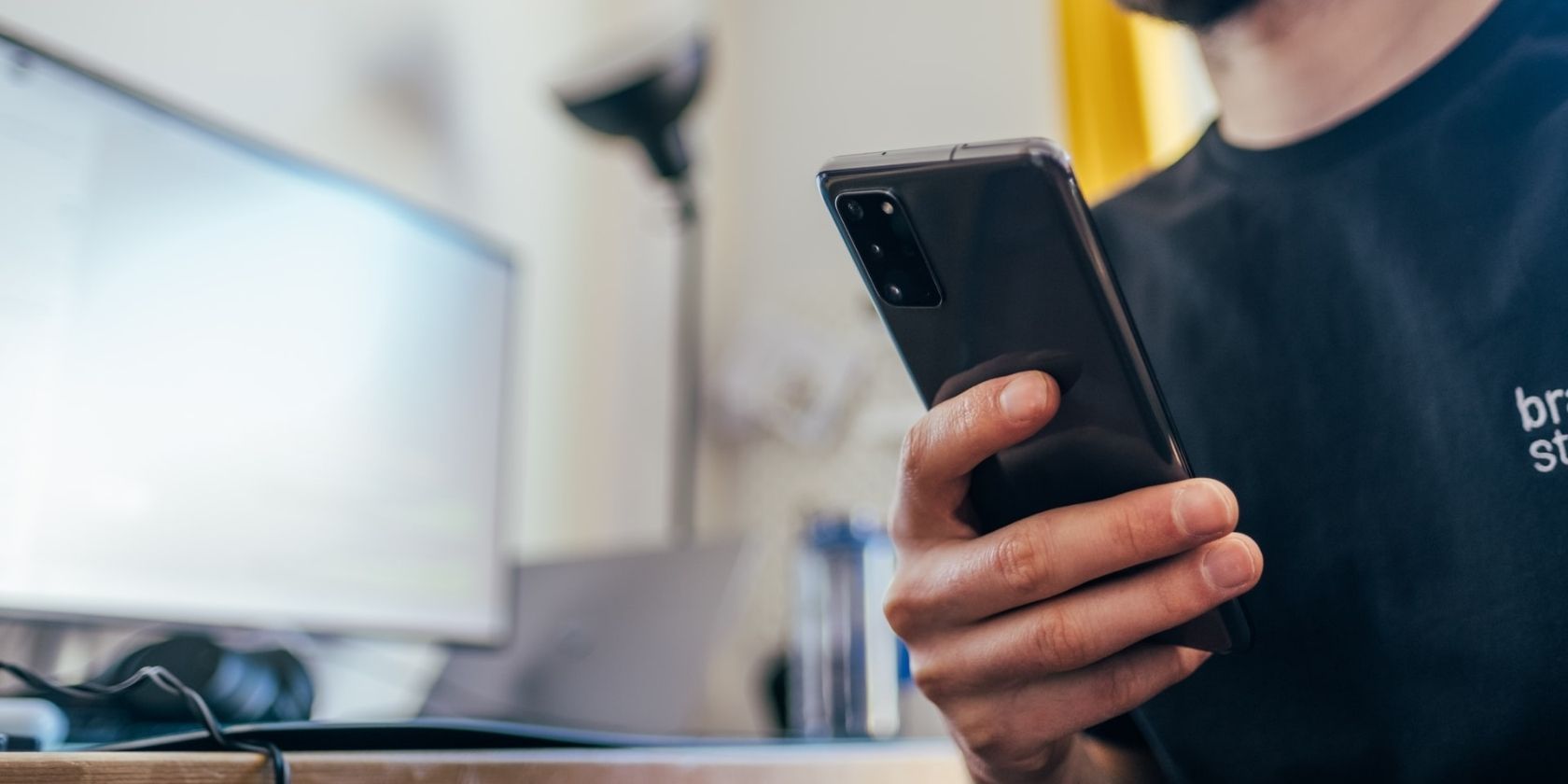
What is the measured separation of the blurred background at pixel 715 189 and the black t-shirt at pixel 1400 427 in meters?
0.59

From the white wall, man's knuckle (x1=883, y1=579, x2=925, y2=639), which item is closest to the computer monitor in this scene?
the white wall

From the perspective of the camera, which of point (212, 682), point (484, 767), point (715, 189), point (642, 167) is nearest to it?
point (484, 767)

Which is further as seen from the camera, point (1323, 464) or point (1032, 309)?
point (1323, 464)

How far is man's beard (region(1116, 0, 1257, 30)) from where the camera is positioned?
0.71 meters

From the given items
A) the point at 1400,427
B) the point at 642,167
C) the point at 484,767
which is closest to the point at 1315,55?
the point at 1400,427

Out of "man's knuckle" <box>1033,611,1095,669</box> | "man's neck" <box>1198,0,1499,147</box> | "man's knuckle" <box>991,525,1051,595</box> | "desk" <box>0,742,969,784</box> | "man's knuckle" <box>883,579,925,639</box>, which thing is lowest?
"desk" <box>0,742,969,784</box>

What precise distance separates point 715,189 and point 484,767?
58.8 inches

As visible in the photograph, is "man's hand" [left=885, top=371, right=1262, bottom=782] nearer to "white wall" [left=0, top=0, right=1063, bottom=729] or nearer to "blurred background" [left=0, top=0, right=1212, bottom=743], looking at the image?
"blurred background" [left=0, top=0, right=1212, bottom=743]

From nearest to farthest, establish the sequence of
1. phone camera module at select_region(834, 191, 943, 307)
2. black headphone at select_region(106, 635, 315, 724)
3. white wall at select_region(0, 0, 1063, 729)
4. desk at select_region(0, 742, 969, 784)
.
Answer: desk at select_region(0, 742, 969, 784), phone camera module at select_region(834, 191, 943, 307), black headphone at select_region(106, 635, 315, 724), white wall at select_region(0, 0, 1063, 729)

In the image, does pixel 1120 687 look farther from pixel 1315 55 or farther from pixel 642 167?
pixel 642 167

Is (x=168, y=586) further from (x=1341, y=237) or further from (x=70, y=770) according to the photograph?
(x=1341, y=237)

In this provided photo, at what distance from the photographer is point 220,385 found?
818 mm

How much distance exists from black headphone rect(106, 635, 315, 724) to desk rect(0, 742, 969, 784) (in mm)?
291

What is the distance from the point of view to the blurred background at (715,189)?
1244 mm
